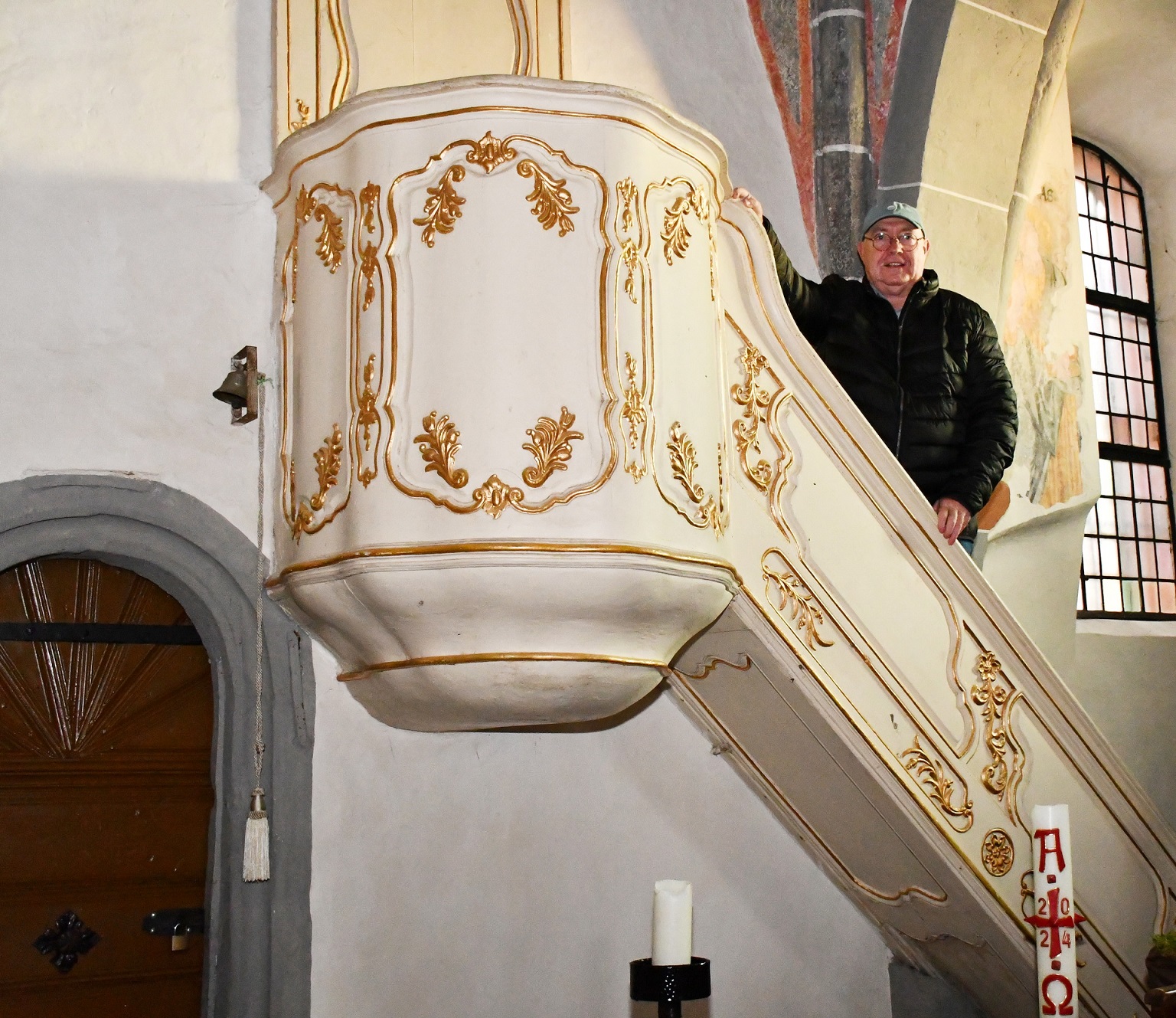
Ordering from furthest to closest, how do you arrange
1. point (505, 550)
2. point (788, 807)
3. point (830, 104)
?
point (830, 104) < point (788, 807) < point (505, 550)

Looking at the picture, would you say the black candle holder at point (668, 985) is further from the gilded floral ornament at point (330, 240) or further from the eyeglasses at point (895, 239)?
the eyeglasses at point (895, 239)

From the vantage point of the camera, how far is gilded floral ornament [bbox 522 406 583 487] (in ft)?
12.2

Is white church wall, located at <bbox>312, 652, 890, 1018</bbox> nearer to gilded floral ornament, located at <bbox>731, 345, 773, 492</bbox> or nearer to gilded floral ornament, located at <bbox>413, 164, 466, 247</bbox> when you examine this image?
gilded floral ornament, located at <bbox>731, 345, 773, 492</bbox>

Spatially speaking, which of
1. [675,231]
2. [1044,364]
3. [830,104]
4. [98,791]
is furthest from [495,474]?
[1044,364]

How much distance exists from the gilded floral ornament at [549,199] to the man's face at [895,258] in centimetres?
214

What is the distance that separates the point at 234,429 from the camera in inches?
172

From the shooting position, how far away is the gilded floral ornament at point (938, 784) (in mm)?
4531

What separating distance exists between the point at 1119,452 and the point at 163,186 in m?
6.07

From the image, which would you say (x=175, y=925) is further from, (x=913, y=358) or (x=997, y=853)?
(x=913, y=358)

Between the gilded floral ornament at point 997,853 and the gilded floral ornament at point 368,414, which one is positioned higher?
the gilded floral ornament at point 368,414

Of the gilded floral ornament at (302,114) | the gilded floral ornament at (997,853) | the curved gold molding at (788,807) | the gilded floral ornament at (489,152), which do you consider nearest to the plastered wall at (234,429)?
the gilded floral ornament at (302,114)

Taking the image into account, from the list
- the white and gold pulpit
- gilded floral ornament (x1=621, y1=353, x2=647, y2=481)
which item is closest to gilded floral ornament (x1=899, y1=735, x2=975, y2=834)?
the white and gold pulpit

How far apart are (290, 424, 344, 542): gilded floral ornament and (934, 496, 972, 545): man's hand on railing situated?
218 centimetres

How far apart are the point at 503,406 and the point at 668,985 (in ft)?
5.44
